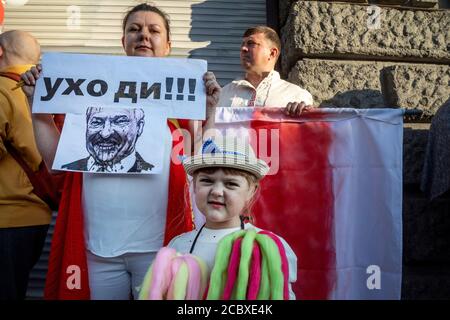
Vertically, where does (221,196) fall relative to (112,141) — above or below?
below

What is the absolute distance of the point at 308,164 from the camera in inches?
94.7

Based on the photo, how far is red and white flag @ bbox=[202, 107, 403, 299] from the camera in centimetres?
234

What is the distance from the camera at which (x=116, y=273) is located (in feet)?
5.93

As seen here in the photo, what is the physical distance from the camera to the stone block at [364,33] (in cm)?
323

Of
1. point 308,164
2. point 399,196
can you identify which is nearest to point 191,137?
point 308,164

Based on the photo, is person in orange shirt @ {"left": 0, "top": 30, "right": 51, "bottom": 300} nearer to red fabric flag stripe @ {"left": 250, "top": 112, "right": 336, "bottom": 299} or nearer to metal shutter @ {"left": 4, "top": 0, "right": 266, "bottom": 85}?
red fabric flag stripe @ {"left": 250, "top": 112, "right": 336, "bottom": 299}

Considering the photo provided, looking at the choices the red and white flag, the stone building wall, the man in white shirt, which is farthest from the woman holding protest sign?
the stone building wall

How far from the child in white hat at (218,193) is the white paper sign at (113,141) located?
21cm

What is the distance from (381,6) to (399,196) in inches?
63.5

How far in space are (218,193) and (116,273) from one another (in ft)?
1.70

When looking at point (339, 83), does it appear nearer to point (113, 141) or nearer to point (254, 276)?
point (113, 141)

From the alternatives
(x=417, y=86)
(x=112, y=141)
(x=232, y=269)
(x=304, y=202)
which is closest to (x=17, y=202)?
(x=112, y=141)

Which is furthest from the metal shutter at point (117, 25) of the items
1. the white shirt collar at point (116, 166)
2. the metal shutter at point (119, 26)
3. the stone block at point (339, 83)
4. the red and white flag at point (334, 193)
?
the white shirt collar at point (116, 166)
